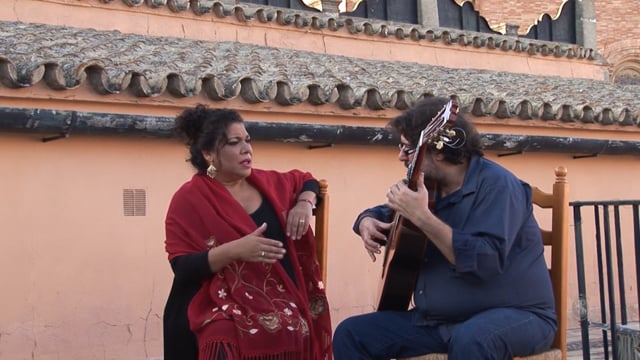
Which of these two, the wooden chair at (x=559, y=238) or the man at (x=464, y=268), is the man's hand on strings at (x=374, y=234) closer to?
the man at (x=464, y=268)

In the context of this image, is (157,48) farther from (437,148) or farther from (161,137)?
(437,148)

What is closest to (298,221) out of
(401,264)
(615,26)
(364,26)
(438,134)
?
(401,264)

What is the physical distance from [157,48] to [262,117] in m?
1.63

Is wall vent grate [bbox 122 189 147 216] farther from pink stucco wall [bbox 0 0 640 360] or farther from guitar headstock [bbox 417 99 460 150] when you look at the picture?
guitar headstock [bbox 417 99 460 150]

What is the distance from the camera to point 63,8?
942 centimetres

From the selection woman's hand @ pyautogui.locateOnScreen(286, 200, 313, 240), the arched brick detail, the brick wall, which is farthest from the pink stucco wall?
the arched brick detail

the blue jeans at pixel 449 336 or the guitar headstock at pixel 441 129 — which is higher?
the guitar headstock at pixel 441 129

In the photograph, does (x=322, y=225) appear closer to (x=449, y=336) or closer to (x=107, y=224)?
(x=449, y=336)

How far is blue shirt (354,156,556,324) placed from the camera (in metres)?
3.69

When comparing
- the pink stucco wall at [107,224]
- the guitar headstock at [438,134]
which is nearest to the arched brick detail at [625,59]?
the pink stucco wall at [107,224]

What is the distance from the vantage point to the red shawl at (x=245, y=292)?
157 inches

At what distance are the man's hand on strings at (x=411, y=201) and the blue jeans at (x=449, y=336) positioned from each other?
438 millimetres

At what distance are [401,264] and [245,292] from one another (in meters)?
0.62

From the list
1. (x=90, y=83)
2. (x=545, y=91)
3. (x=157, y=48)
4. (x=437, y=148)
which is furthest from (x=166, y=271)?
(x=545, y=91)
